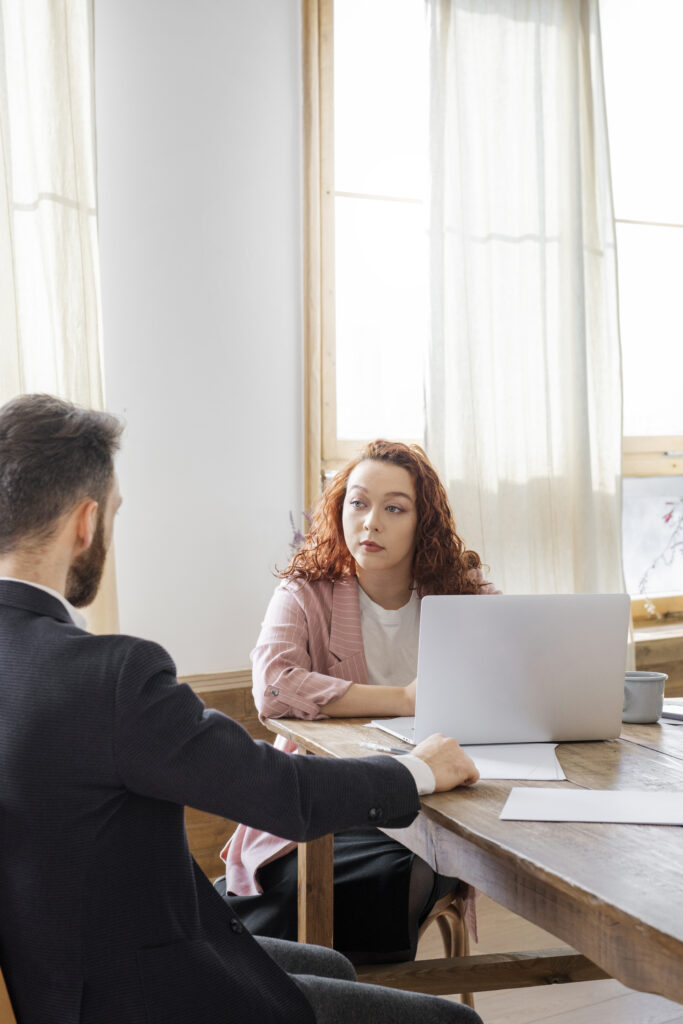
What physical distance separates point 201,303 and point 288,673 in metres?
1.33

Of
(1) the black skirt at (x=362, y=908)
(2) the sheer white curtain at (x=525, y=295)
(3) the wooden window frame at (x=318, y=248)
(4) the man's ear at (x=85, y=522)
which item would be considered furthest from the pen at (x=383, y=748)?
(2) the sheer white curtain at (x=525, y=295)

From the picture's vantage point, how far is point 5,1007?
0.93 metres

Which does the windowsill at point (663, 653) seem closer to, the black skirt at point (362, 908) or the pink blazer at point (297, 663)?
the pink blazer at point (297, 663)

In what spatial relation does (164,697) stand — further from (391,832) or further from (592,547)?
(592,547)

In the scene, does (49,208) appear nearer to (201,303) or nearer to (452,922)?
(201,303)

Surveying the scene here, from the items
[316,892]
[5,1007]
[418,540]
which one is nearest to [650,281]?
[418,540]

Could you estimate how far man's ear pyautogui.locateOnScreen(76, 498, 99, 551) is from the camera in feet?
3.58

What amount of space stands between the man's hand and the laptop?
0.41 ft

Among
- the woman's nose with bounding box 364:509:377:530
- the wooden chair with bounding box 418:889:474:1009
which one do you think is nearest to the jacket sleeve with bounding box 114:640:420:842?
the wooden chair with bounding box 418:889:474:1009

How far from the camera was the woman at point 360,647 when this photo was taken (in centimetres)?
173

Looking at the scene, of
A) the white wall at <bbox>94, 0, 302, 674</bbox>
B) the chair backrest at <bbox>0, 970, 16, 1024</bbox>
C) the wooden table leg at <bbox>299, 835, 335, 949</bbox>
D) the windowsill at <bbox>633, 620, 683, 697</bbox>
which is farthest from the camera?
the windowsill at <bbox>633, 620, 683, 697</bbox>

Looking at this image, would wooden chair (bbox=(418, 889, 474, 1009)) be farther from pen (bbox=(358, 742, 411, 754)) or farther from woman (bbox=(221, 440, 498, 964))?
pen (bbox=(358, 742, 411, 754))

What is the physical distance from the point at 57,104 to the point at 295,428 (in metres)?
1.03

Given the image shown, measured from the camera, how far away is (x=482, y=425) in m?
3.12
